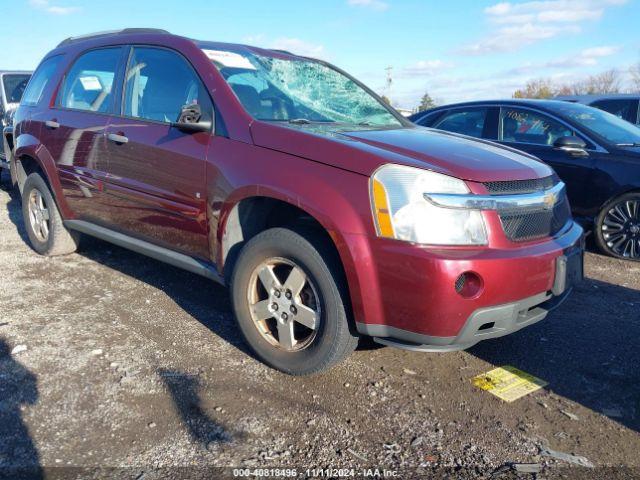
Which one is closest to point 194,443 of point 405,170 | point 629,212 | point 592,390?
point 405,170

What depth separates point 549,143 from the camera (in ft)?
19.6

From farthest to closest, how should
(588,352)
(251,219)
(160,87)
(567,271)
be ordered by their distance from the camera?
(160,87), (588,352), (251,219), (567,271)

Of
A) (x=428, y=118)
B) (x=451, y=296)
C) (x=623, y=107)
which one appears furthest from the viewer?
(x=623, y=107)

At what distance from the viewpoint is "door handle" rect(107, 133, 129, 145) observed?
386cm

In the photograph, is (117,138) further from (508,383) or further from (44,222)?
(508,383)

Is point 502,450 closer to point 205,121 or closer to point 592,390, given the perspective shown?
point 592,390

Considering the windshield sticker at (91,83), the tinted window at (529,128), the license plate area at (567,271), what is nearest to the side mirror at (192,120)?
the windshield sticker at (91,83)

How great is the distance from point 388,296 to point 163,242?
71.6 inches

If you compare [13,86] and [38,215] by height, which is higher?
[13,86]

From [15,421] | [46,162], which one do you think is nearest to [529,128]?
[46,162]

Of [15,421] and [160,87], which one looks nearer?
[15,421]

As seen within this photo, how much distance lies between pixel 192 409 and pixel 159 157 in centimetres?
166

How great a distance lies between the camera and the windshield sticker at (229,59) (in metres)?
3.59

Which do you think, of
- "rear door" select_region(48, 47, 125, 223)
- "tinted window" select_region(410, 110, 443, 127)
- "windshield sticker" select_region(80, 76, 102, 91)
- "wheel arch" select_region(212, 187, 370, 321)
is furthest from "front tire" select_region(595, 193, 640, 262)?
"windshield sticker" select_region(80, 76, 102, 91)
